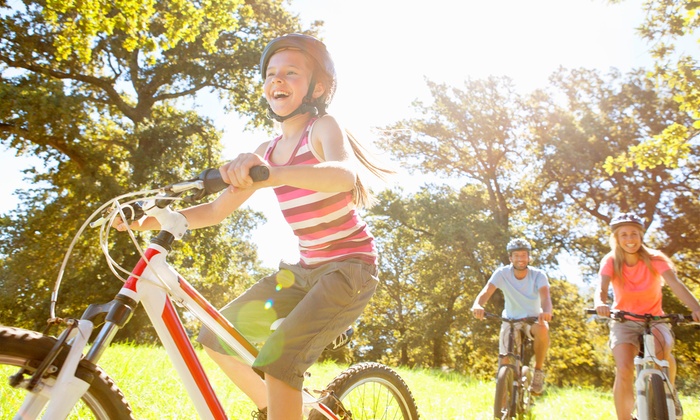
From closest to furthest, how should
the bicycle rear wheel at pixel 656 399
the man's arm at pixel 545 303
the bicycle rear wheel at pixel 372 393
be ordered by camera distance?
the bicycle rear wheel at pixel 372 393 < the bicycle rear wheel at pixel 656 399 < the man's arm at pixel 545 303

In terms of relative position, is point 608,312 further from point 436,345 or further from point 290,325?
point 436,345

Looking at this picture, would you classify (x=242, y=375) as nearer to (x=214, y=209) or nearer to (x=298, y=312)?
(x=298, y=312)

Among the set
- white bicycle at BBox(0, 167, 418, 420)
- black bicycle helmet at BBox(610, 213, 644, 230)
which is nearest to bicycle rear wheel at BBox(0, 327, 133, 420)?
white bicycle at BBox(0, 167, 418, 420)

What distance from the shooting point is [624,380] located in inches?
167

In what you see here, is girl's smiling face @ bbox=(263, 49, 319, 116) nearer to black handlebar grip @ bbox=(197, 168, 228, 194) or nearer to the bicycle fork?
black handlebar grip @ bbox=(197, 168, 228, 194)

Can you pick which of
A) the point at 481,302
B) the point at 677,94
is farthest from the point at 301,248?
the point at 677,94

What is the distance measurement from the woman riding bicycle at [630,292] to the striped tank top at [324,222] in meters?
2.73

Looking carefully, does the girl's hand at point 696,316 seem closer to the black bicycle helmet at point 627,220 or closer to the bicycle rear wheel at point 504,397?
the black bicycle helmet at point 627,220

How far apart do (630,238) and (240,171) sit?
4.28 m

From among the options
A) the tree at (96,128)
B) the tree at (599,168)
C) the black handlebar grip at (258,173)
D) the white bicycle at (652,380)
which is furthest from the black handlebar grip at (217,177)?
the tree at (599,168)

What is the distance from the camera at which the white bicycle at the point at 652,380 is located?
3719 millimetres

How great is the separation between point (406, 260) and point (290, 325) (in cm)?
2676

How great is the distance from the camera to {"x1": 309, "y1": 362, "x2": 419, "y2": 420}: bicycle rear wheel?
2609mm

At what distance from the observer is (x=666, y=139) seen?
7.66 metres
